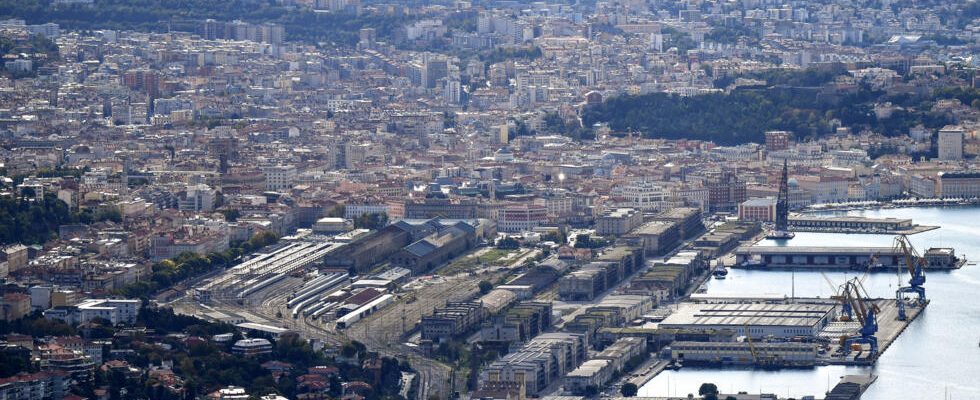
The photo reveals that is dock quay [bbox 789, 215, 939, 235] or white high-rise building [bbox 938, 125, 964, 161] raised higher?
white high-rise building [bbox 938, 125, 964, 161]

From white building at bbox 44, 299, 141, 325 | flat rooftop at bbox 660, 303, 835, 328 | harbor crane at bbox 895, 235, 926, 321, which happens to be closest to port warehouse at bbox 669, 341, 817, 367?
flat rooftop at bbox 660, 303, 835, 328

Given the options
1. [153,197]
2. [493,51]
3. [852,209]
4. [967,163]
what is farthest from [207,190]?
[493,51]

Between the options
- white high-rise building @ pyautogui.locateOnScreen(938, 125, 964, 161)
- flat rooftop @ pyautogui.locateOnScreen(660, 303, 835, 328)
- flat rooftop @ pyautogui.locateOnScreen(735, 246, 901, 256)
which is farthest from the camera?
white high-rise building @ pyautogui.locateOnScreen(938, 125, 964, 161)

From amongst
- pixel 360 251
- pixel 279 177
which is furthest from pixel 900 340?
pixel 279 177

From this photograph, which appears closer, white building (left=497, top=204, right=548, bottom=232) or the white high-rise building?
white building (left=497, top=204, right=548, bottom=232)

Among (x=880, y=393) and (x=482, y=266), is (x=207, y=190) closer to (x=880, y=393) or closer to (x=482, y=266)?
(x=482, y=266)

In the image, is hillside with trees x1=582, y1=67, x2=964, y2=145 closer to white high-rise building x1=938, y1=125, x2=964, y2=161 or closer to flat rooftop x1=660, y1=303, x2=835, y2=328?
white high-rise building x1=938, y1=125, x2=964, y2=161

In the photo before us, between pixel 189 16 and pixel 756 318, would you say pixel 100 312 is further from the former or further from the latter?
pixel 189 16
